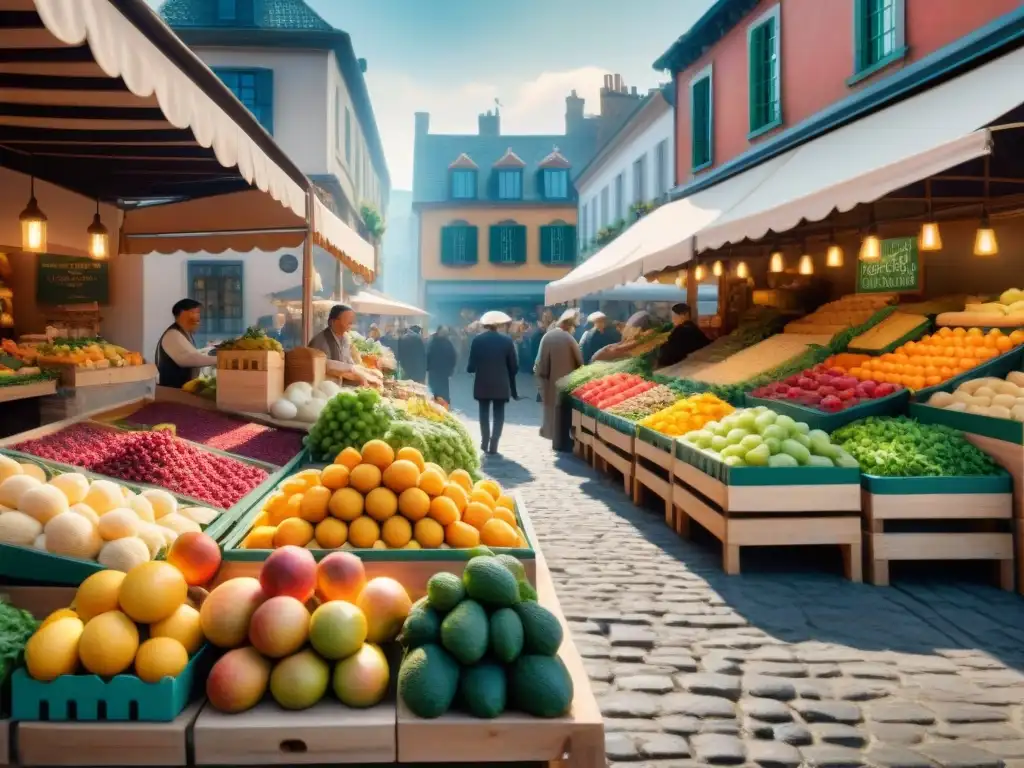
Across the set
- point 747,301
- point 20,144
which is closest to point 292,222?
point 20,144

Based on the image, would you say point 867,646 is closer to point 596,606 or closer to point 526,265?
point 596,606

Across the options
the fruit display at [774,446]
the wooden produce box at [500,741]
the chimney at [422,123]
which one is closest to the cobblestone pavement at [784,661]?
the fruit display at [774,446]

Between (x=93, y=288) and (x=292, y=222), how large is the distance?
672 cm

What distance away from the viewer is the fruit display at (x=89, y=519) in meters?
3.25

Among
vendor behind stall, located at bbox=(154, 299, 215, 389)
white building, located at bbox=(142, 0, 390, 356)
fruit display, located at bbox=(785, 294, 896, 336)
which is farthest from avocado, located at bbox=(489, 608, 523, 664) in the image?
white building, located at bbox=(142, 0, 390, 356)

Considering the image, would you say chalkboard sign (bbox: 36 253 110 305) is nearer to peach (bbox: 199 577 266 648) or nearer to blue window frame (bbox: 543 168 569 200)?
peach (bbox: 199 577 266 648)

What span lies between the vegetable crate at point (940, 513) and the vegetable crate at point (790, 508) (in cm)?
16

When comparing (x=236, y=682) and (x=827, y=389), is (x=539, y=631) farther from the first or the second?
(x=827, y=389)

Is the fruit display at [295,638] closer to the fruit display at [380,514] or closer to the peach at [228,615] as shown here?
the peach at [228,615]

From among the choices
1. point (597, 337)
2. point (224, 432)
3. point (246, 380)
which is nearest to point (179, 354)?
point (246, 380)

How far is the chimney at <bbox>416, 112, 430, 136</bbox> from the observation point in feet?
150

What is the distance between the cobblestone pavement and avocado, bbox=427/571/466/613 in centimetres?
134

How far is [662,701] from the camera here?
13.3 ft

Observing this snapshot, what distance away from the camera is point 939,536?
19.8 feet
